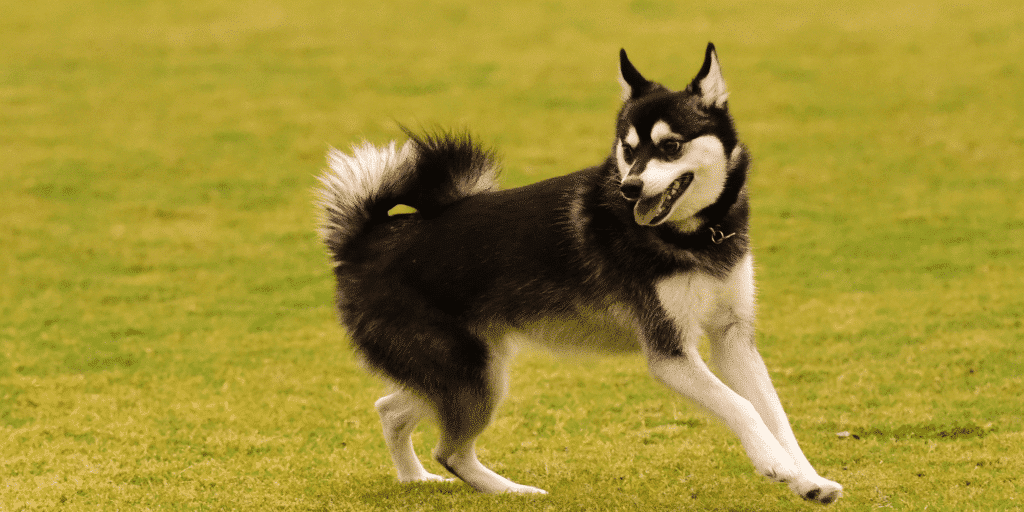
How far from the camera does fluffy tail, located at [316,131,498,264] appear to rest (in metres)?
5.04

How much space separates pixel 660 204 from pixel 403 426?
1651 millimetres

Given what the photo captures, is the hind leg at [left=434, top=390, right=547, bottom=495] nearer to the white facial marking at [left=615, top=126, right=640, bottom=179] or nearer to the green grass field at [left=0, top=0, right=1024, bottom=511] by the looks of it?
the green grass field at [left=0, top=0, right=1024, bottom=511]

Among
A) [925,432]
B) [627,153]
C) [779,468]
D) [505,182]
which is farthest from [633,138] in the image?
[505,182]

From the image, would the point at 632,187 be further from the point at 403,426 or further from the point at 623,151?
the point at 403,426

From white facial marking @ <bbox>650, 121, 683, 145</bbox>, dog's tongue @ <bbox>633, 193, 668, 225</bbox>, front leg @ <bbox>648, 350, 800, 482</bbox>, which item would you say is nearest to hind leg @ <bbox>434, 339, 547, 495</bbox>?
front leg @ <bbox>648, 350, 800, 482</bbox>

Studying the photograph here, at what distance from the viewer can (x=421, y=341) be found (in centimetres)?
479

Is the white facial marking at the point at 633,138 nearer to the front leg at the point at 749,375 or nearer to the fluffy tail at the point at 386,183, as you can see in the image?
the front leg at the point at 749,375

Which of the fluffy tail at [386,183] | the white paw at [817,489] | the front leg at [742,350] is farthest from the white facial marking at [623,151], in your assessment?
the white paw at [817,489]

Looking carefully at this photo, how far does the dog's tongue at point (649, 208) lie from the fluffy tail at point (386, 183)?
3.53ft

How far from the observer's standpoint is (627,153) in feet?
14.7

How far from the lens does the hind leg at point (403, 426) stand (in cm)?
498

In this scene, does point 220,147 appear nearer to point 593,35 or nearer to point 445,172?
point 593,35

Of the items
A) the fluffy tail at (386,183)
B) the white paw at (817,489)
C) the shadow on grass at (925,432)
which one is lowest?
the shadow on grass at (925,432)

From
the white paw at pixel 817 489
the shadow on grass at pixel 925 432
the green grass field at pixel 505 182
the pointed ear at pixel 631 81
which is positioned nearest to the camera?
the white paw at pixel 817 489
